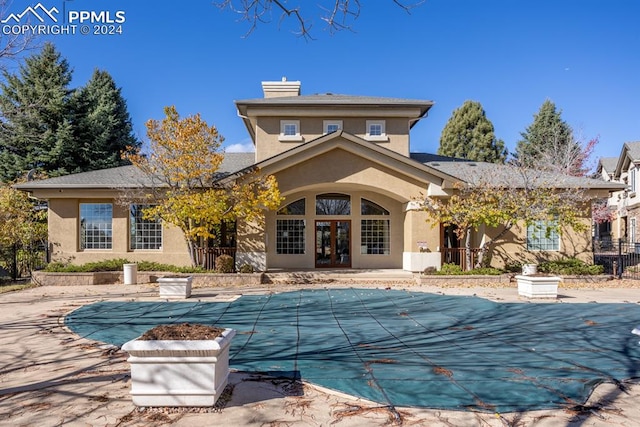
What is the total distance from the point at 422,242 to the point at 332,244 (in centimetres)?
458

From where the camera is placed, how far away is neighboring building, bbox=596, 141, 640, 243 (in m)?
30.7

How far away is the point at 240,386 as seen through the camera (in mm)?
5340

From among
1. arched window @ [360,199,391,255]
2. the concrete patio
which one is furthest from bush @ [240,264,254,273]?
the concrete patio

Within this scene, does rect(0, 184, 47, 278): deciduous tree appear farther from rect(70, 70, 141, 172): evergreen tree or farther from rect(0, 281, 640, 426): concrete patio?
rect(0, 281, 640, 426): concrete patio

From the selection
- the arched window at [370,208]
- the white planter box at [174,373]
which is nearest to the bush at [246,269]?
the arched window at [370,208]

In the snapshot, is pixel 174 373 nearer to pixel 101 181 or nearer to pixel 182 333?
pixel 182 333

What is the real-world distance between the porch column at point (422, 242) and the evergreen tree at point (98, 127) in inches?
831

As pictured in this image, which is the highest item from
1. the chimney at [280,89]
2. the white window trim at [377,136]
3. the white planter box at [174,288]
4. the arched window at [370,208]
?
the chimney at [280,89]

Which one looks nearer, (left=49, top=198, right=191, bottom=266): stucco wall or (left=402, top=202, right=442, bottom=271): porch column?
(left=402, top=202, right=442, bottom=271): porch column

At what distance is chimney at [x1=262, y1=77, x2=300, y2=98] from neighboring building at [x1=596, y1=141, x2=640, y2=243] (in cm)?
2097

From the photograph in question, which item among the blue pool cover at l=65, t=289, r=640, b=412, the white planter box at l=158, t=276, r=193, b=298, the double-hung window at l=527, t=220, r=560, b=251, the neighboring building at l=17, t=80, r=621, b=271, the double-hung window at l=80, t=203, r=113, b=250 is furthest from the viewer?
the double-hung window at l=527, t=220, r=560, b=251

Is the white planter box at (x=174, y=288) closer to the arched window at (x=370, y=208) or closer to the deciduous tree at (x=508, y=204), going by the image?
the deciduous tree at (x=508, y=204)

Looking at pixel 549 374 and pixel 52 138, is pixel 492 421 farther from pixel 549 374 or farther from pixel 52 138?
pixel 52 138

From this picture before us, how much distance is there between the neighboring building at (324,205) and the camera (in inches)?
701
